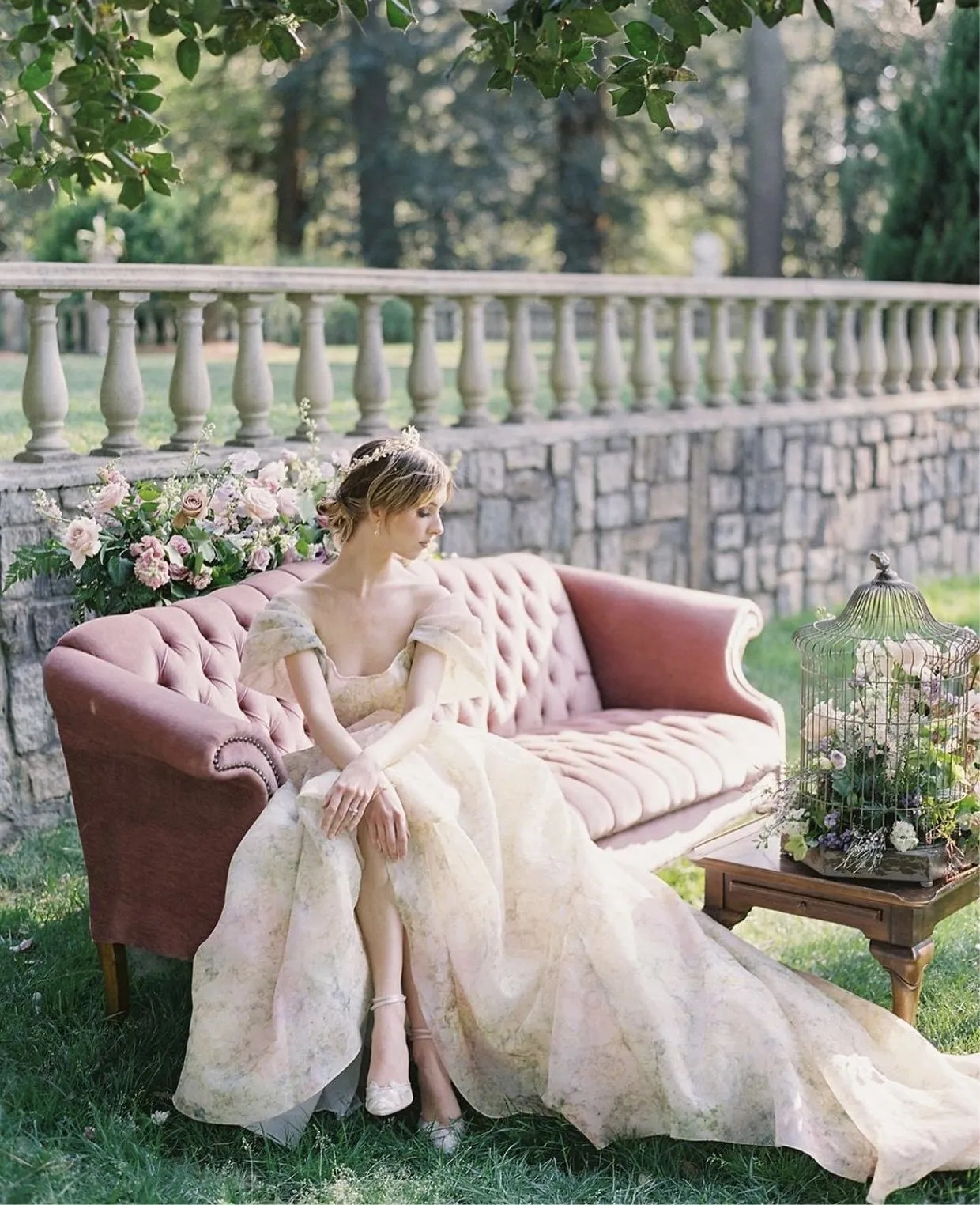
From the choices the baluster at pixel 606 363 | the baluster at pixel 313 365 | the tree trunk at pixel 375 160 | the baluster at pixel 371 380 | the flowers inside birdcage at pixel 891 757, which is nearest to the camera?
the flowers inside birdcage at pixel 891 757

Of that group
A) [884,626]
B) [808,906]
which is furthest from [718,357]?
[808,906]

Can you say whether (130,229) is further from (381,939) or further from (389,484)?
(381,939)

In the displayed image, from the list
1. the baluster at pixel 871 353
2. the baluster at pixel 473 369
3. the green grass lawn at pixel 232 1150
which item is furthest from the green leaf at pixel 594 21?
the baluster at pixel 871 353

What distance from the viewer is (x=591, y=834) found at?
428 cm

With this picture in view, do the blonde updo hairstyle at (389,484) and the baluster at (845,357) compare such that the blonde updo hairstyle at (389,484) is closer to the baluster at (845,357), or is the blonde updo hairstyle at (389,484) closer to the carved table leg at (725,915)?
the carved table leg at (725,915)

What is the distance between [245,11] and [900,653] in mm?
2153

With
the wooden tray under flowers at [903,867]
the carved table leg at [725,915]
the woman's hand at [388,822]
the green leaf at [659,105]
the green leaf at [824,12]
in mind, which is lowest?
the carved table leg at [725,915]

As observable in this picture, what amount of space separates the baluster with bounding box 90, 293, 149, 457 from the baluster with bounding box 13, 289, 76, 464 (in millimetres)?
233

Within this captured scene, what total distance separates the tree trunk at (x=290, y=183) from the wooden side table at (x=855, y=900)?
17.0 metres

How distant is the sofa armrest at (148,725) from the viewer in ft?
11.6

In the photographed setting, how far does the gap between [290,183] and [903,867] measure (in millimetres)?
17966

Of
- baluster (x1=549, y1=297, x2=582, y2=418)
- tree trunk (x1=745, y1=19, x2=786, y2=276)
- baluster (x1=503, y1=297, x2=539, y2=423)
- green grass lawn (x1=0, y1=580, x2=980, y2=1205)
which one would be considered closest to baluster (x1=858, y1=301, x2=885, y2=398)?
baluster (x1=549, y1=297, x2=582, y2=418)

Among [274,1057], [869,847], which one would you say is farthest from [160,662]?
[869,847]

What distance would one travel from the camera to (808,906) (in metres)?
3.71
